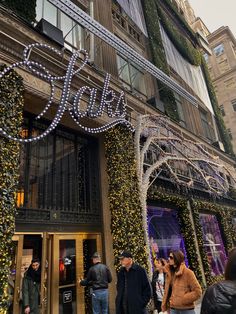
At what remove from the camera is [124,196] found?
8.32 meters

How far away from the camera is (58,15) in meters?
9.73

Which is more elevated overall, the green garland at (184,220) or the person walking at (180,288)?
the green garland at (184,220)

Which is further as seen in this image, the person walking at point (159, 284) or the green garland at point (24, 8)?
the green garland at point (24, 8)

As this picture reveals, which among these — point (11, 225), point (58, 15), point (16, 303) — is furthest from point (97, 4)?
point (16, 303)

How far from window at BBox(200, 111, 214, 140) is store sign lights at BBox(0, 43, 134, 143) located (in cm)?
1154

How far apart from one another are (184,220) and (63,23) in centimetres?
980

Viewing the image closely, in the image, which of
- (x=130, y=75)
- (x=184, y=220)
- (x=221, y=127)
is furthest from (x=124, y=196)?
(x=221, y=127)

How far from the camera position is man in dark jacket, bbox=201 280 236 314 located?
1.75m

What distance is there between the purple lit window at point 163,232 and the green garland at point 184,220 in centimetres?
22

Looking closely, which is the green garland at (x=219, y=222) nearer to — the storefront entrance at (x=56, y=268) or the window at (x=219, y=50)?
the storefront entrance at (x=56, y=268)

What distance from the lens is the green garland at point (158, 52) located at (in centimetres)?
1440

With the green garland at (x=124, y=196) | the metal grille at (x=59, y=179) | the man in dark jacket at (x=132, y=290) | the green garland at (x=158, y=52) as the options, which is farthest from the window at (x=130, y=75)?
the man in dark jacket at (x=132, y=290)

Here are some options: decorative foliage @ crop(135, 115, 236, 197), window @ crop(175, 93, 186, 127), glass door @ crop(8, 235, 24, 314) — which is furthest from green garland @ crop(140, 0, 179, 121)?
glass door @ crop(8, 235, 24, 314)

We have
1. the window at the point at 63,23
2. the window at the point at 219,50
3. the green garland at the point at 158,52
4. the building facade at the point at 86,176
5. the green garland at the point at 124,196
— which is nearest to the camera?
the building facade at the point at 86,176
